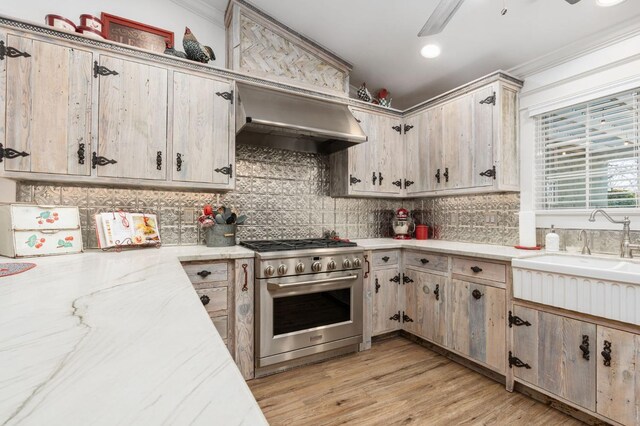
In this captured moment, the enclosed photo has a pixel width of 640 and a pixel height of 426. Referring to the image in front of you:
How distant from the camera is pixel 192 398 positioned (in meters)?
0.40

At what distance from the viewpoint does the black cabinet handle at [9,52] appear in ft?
6.11

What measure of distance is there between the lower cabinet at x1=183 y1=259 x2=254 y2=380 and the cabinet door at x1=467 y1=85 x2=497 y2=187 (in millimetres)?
2121

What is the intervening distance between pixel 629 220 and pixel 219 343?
9.19 ft

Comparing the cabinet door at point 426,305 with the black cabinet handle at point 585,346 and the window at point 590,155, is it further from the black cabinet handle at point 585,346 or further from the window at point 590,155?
the window at point 590,155

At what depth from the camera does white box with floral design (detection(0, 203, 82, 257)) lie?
1.73 m

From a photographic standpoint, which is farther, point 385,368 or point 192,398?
point 385,368

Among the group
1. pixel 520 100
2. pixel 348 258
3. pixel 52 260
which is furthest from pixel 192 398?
pixel 520 100

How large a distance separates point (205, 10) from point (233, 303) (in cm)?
258

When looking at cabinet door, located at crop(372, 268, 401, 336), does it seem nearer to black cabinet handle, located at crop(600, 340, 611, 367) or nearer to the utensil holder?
the utensil holder

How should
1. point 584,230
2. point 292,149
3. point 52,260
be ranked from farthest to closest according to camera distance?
1. point 292,149
2. point 584,230
3. point 52,260

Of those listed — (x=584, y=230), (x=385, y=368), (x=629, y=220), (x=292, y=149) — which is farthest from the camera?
(x=292, y=149)

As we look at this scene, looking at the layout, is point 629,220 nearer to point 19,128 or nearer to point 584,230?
point 584,230

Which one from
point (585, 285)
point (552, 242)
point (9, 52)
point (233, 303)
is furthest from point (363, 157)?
point (9, 52)

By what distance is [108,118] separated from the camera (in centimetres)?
213
